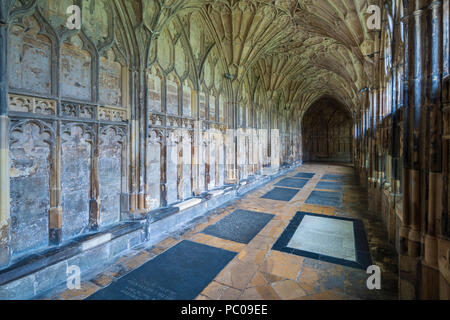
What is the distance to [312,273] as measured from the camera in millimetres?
3381

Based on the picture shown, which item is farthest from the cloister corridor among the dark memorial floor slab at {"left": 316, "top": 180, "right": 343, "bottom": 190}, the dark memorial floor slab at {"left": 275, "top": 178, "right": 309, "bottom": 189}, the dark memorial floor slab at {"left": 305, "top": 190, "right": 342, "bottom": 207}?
the dark memorial floor slab at {"left": 275, "top": 178, "right": 309, "bottom": 189}

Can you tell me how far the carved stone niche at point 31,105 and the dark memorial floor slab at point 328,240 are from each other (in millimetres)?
4888

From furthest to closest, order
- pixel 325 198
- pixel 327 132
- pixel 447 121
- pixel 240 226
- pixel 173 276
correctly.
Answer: pixel 327 132 → pixel 325 198 → pixel 240 226 → pixel 173 276 → pixel 447 121

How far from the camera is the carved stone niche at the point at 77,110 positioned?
3920 millimetres

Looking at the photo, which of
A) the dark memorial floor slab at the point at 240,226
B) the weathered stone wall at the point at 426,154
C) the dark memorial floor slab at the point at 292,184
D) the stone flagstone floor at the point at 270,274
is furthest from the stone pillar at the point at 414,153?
the dark memorial floor slab at the point at 292,184

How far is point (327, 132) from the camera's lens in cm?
2986

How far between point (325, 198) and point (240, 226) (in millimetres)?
4676

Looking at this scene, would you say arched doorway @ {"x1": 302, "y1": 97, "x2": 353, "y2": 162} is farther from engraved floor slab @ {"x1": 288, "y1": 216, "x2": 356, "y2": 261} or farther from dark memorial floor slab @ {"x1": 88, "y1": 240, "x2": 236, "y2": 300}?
dark memorial floor slab @ {"x1": 88, "y1": 240, "x2": 236, "y2": 300}

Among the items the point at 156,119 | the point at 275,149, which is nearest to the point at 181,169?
the point at 156,119

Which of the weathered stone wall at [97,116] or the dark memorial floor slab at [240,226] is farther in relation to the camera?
the dark memorial floor slab at [240,226]

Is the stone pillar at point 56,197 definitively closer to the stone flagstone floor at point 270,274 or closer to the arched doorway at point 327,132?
the stone flagstone floor at point 270,274

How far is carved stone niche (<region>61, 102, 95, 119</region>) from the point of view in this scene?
392cm

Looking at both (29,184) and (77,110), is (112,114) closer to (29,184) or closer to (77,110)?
(77,110)
